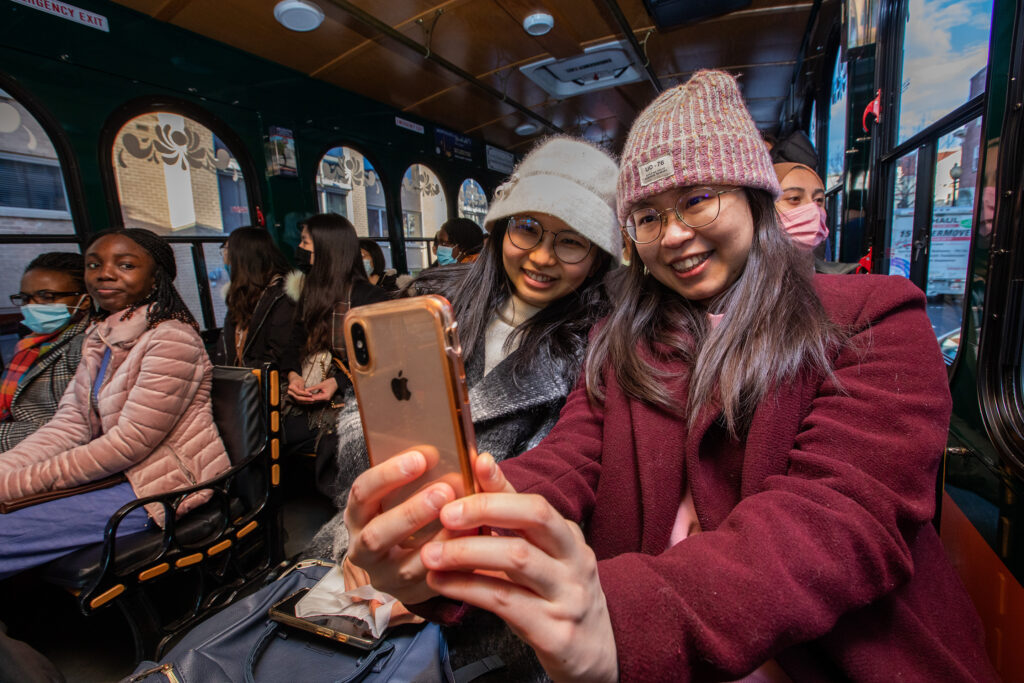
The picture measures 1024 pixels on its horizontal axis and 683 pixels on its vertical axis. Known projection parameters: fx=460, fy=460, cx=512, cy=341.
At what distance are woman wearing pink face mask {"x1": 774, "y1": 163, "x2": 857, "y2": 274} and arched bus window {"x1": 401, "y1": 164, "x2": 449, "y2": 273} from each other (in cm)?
583

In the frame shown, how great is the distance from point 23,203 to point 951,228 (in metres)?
5.80

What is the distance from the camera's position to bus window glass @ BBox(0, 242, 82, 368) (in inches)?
135

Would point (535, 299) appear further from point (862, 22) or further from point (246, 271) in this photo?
point (862, 22)

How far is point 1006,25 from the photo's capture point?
1185 millimetres

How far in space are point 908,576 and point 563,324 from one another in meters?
0.96

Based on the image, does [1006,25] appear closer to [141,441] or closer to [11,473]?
[141,441]

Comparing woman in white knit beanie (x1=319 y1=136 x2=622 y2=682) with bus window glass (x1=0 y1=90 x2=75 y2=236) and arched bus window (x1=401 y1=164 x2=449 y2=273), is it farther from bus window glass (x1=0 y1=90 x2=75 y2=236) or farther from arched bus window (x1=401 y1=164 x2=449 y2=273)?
arched bus window (x1=401 y1=164 x2=449 y2=273)

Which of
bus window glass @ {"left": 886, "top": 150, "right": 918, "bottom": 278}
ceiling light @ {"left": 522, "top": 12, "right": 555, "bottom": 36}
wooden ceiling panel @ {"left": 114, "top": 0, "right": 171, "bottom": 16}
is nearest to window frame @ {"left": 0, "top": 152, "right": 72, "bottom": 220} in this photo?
wooden ceiling panel @ {"left": 114, "top": 0, "right": 171, "bottom": 16}

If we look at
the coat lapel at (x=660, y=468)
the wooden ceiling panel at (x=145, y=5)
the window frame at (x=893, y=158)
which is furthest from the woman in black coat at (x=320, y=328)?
the window frame at (x=893, y=158)

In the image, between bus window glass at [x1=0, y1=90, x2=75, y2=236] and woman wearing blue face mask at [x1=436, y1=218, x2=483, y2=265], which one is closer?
bus window glass at [x1=0, y1=90, x2=75, y2=236]

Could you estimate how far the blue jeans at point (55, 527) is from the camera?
1.82 m

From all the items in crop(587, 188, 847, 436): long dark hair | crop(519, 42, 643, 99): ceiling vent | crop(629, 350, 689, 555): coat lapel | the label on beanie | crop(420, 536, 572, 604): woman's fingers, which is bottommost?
crop(629, 350, 689, 555): coat lapel

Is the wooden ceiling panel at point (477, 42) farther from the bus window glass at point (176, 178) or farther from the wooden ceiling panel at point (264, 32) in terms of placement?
the bus window glass at point (176, 178)

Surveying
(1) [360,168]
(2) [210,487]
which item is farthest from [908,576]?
(1) [360,168]
